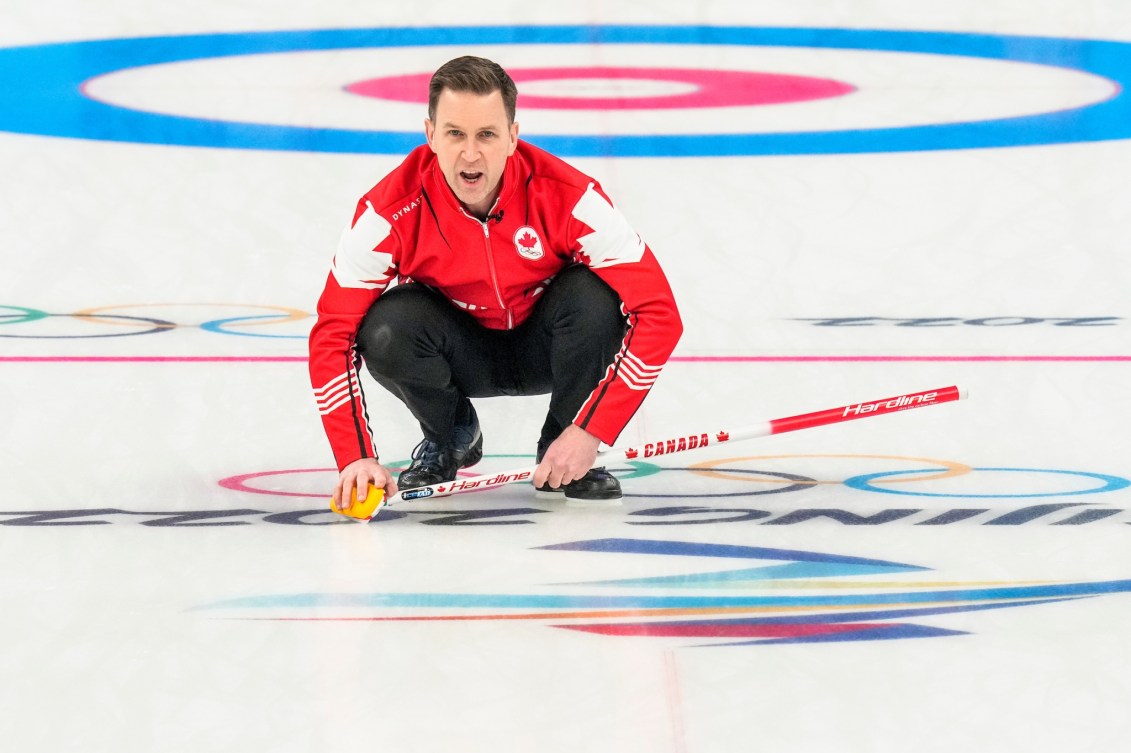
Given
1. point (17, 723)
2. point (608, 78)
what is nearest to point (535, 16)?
point (608, 78)

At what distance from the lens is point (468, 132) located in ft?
6.38

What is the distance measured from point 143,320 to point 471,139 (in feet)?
6.12

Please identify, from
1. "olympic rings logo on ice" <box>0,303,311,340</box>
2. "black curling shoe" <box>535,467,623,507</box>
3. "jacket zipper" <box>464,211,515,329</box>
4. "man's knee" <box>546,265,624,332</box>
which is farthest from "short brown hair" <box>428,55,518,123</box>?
"olympic rings logo on ice" <box>0,303,311,340</box>

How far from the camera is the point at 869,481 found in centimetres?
230

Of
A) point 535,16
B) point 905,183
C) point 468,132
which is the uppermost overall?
point 535,16

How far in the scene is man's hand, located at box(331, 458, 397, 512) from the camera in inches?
78.2

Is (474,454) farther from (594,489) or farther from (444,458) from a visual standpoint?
(594,489)

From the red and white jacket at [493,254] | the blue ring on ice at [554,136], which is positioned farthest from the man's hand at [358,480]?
the blue ring on ice at [554,136]

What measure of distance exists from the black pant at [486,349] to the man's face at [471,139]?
24 centimetres

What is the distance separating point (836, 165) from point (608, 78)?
4.82 feet

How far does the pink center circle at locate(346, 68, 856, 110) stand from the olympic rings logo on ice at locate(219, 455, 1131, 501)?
3330mm

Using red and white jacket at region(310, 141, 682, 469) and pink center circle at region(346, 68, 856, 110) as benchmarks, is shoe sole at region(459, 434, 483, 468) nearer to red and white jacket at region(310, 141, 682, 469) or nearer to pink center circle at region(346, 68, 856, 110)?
red and white jacket at region(310, 141, 682, 469)

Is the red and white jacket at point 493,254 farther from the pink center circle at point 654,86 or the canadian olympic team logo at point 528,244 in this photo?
the pink center circle at point 654,86

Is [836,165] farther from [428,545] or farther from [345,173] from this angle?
[428,545]
